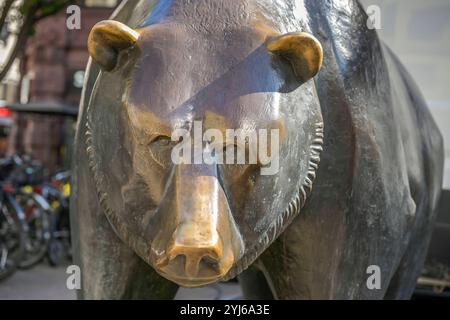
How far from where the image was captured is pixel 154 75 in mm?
1632

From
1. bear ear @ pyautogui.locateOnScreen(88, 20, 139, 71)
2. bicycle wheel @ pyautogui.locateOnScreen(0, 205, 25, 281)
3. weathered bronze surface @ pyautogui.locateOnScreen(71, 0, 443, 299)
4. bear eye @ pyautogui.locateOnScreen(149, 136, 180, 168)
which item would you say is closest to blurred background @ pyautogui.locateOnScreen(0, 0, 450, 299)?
bicycle wheel @ pyautogui.locateOnScreen(0, 205, 25, 281)

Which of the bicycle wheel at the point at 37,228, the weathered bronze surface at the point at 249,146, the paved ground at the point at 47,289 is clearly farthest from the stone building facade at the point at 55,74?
the weathered bronze surface at the point at 249,146

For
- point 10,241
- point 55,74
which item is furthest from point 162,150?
point 55,74

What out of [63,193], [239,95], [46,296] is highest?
[239,95]

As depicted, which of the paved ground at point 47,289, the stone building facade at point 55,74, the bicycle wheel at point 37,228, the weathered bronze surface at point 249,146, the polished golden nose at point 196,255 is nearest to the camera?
the polished golden nose at point 196,255

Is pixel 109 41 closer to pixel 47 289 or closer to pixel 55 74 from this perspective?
pixel 47 289

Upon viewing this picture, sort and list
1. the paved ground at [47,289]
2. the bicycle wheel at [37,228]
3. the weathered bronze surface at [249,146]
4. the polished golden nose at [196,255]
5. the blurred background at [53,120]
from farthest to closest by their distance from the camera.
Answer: the bicycle wheel at [37,228] → the paved ground at [47,289] → the blurred background at [53,120] → the weathered bronze surface at [249,146] → the polished golden nose at [196,255]

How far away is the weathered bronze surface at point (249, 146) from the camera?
1.57 metres

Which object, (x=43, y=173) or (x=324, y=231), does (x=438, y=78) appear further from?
(x=43, y=173)

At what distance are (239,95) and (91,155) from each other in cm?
50

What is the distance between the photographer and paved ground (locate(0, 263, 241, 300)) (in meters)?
5.82

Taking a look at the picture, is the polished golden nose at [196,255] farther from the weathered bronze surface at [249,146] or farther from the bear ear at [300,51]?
the bear ear at [300,51]
